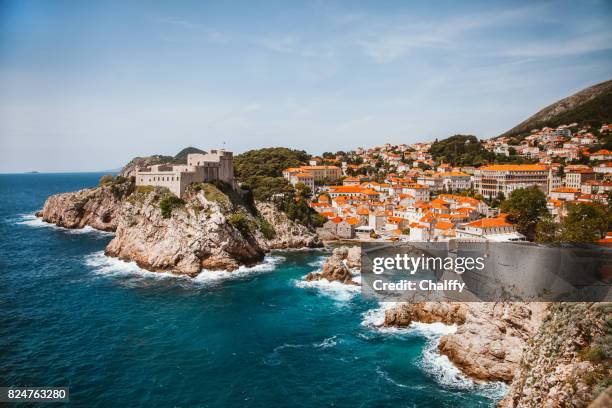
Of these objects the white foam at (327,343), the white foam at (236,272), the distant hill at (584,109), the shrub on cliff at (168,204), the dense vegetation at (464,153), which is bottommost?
the white foam at (327,343)

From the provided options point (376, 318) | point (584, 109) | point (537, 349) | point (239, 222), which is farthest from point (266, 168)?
point (584, 109)

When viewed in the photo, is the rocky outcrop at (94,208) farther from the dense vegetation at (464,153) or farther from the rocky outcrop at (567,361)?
the dense vegetation at (464,153)

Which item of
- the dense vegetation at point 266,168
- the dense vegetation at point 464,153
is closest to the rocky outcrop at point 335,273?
the dense vegetation at point 266,168

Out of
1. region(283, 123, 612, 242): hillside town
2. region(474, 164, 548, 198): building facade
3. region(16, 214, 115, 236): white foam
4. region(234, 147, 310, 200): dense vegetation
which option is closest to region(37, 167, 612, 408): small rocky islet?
region(16, 214, 115, 236): white foam

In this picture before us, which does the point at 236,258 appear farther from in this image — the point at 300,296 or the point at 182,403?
the point at 182,403

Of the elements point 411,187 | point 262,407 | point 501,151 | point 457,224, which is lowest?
point 262,407

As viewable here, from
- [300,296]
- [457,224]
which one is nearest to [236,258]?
[300,296]

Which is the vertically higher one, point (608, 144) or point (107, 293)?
point (608, 144)
